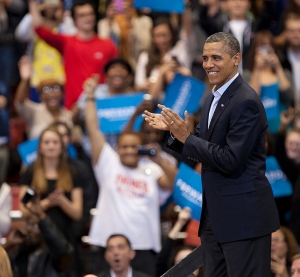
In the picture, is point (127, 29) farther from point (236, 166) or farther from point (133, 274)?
point (236, 166)

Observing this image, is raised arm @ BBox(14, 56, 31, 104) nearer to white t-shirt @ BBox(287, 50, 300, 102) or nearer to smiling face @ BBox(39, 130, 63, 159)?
smiling face @ BBox(39, 130, 63, 159)

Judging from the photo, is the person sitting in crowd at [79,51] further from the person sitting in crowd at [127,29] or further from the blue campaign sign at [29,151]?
the blue campaign sign at [29,151]

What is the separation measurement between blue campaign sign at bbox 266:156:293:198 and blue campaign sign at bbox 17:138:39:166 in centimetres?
209

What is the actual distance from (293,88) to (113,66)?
1.79 m

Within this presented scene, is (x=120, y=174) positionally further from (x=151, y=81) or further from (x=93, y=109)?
(x=151, y=81)

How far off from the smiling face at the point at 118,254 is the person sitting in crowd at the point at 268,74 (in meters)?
2.23

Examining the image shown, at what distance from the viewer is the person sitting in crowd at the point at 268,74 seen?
25.4 feet

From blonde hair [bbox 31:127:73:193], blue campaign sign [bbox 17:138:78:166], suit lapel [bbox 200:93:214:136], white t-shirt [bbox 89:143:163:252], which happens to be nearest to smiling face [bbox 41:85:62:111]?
blue campaign sign [bbox 17:138:78:166]

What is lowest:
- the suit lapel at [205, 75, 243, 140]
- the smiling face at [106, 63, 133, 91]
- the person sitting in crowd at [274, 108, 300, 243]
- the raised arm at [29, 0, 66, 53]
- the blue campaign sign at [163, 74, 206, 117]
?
the person sitting in crowd at [274, 108, 300, 243]

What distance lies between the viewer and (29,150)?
741 centimetres

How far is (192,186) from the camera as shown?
6.38 m

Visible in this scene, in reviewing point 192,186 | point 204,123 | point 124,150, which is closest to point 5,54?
point 124,150

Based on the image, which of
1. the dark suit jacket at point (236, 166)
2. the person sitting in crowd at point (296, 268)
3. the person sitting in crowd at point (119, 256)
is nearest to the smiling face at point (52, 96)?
the person sitting in crowd at point (119, 256)

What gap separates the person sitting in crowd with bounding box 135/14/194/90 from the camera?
851 cm
